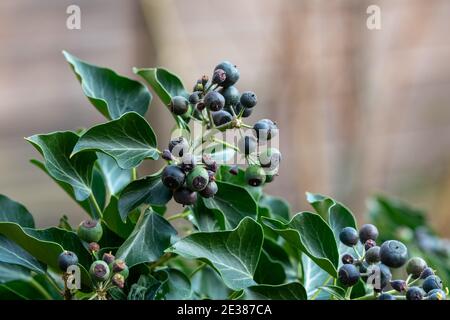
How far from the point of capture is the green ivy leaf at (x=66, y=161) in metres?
0.81

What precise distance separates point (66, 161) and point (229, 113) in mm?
191

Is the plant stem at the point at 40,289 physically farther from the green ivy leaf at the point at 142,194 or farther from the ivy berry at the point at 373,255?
the ivy berry at the point at 373,255

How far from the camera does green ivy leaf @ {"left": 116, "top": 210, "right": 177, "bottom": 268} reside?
0.77m

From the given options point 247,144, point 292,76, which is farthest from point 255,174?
point 292,76

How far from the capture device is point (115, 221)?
0.83 meters

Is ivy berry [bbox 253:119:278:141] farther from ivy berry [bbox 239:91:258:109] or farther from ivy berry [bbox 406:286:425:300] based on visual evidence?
ivy berry [bbox 406:286:425:300]

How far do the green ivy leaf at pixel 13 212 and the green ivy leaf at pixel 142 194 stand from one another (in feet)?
0.54

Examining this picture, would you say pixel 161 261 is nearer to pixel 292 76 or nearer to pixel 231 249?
pixel 231 249

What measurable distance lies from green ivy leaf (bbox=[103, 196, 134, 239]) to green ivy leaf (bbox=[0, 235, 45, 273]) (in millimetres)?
86

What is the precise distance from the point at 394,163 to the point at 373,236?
10.6 feet

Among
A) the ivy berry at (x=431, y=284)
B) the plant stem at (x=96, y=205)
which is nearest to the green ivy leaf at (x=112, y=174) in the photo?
the plant stem at (x=96, y=205)

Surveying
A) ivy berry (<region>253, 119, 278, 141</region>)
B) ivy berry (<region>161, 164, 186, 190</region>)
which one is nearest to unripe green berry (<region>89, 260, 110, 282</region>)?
ivy berry (<region>161, 164, 186, 190</region>)

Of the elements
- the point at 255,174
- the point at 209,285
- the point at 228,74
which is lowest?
the point at 209,285

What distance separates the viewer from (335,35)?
3.39m
